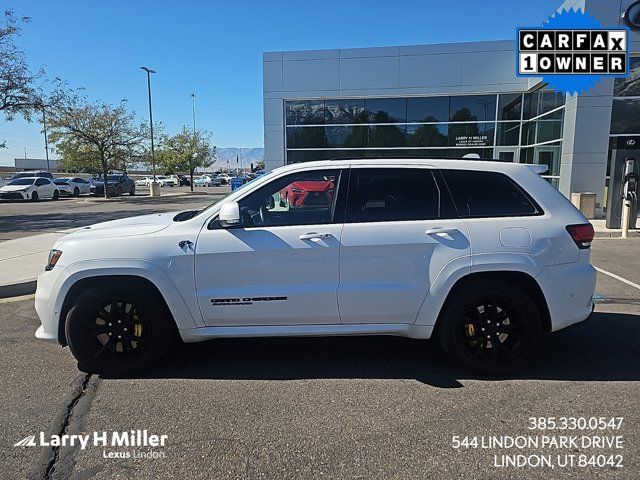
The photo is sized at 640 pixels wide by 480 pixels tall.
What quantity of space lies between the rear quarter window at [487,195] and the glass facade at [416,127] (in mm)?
15461

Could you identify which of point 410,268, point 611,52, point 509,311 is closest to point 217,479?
point 410,268

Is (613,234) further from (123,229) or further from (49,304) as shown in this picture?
(49,304)

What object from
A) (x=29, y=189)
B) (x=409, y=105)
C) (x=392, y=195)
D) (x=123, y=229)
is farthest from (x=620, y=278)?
(x=29, y=189)

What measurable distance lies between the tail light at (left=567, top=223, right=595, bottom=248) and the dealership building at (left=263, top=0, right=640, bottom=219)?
1316 cm

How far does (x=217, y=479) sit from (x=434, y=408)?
1.60 m

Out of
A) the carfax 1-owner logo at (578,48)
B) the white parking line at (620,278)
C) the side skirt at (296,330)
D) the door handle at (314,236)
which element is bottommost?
the white parking line at (620,278)

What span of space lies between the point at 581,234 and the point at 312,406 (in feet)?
8.53

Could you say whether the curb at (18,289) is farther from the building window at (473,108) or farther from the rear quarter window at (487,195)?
the building window at (473,108)

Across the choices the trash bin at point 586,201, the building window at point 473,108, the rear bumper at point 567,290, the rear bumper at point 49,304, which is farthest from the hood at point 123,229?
the building window at point 473,108

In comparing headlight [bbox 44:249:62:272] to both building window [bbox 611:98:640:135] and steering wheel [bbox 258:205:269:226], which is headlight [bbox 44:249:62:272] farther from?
building window [bbox 611:98:640:135]

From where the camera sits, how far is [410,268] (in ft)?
12.2

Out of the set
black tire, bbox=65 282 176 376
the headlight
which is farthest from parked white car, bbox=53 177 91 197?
black tire, bbox=65 282 176 376

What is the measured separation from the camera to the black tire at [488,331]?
3746mm

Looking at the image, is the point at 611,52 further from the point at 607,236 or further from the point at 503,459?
the point at 503,459
